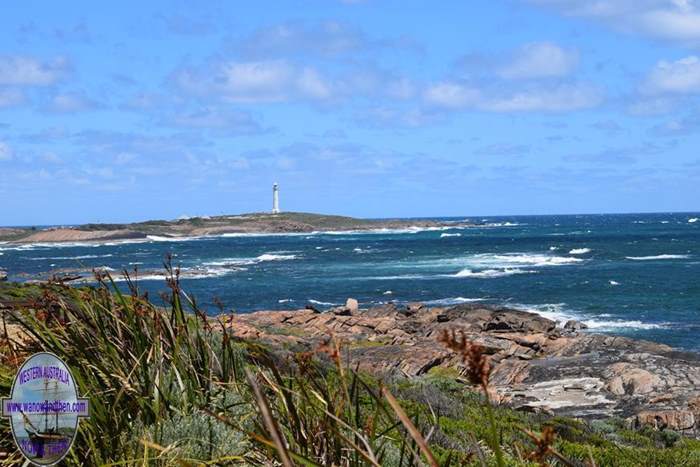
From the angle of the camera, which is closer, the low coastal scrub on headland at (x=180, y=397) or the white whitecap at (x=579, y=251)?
the low coastal scrub on headland at (x=180, y=397)

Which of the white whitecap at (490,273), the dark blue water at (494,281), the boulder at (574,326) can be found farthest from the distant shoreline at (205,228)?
the boulder at (574,326)

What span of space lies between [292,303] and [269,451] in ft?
132

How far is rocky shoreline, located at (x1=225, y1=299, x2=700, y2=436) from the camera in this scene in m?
15.9

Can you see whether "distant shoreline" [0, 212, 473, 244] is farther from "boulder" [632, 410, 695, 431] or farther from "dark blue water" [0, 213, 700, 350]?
"boulder" [632, 410, 695, 431]

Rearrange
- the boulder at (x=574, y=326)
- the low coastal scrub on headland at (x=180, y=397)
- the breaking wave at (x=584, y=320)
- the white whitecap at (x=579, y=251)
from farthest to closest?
1. the white whitecap at (x=579, y=251)
2. the breaking wave at (x=584, y=320)
3. the boulder at (x=574, y=326)
4. the low coastal scrub on headland at (x=180, y=397)

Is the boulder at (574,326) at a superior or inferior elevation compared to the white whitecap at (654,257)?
inferior

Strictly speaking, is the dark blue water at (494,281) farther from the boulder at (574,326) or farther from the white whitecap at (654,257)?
the boulder at (574,326)

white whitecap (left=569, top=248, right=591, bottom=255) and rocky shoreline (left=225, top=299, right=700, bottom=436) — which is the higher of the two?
white whitecap (left=569, top=248, right=591, bottom=255)

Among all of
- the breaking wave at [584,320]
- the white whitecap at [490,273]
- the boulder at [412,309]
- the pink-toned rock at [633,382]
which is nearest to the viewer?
the pink-toned rock at [633,382]

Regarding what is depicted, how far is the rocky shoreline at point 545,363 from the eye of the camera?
15.9 m

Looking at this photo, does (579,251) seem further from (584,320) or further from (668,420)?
(668,420)

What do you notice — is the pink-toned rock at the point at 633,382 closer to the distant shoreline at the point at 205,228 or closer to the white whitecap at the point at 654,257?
the white whitecap at the point at 654,257

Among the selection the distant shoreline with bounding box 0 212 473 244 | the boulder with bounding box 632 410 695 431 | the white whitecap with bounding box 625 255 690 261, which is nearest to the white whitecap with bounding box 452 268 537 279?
the white whitecap with bounding box 625 255 690 261

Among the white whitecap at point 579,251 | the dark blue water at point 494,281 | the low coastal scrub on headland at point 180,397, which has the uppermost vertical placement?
the low coastal scrub on headland at point 180,397
